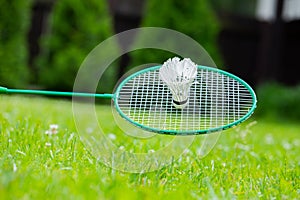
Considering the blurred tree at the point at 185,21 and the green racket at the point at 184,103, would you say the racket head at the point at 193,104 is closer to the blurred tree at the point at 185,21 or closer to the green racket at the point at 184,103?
the green racket at the point at 184,103

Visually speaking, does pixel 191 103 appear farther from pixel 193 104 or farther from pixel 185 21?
pixel 185 21

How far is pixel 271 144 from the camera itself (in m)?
3.49

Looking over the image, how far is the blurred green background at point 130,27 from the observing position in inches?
255

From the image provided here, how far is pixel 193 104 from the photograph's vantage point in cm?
199

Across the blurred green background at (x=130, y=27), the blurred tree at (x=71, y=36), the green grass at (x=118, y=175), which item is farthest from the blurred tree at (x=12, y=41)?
the green grass at (x=118, y=175)

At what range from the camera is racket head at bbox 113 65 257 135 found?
1.79 m

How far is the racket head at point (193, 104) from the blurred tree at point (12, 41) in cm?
461

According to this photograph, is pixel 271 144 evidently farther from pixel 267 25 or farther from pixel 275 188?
pixel 267 25

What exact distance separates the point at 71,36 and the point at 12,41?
0.94 m

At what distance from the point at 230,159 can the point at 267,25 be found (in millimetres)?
6389

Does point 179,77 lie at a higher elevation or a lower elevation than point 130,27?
lower

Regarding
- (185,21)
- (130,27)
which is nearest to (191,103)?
(185,21)

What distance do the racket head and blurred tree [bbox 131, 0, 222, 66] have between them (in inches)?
193

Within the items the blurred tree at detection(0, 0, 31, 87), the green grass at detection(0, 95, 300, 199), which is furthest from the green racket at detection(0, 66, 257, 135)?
the blurred tree at detection(0, 0, 31, 87)
